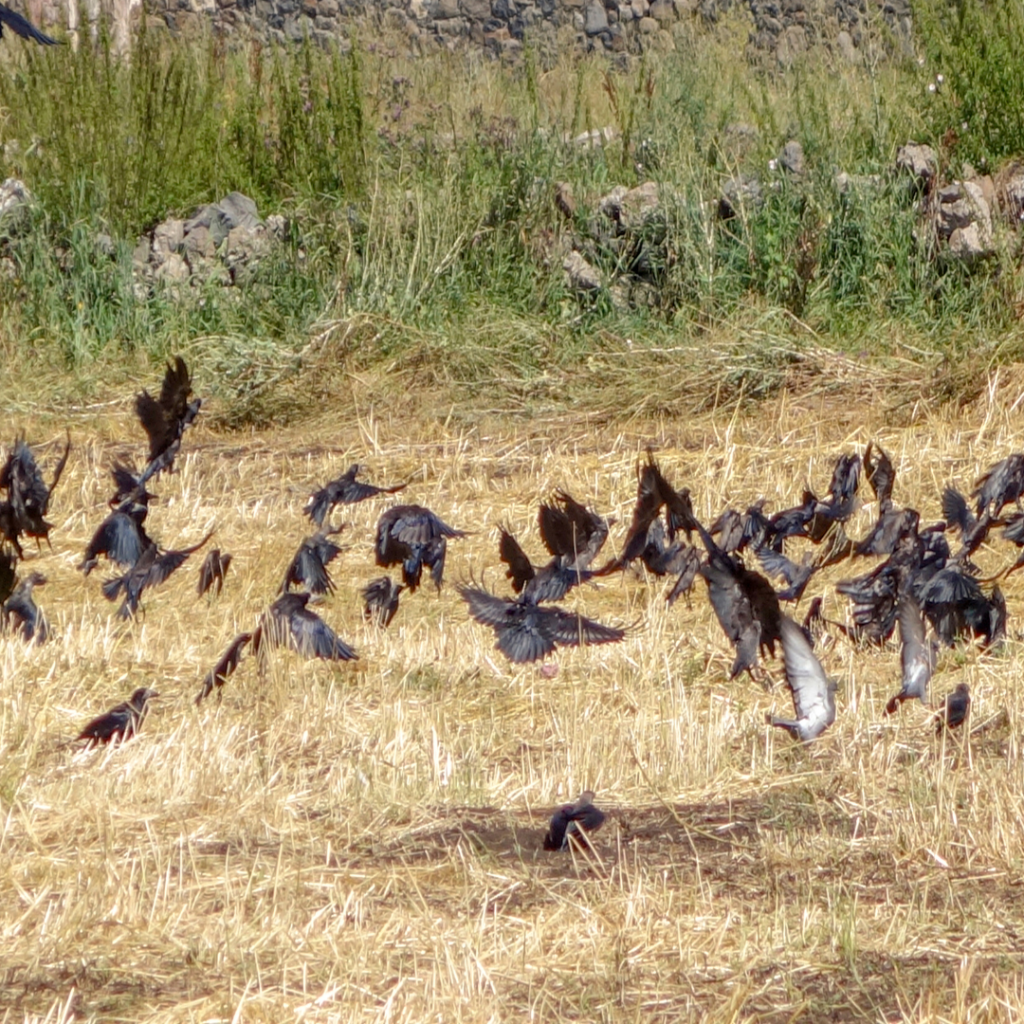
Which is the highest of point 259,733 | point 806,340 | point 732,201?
point 732,201

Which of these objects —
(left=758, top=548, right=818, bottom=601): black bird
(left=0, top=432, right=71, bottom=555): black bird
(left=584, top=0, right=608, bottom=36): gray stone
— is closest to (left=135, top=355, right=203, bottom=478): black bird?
(left=0, top=432, right=71, bottom=555): black bird

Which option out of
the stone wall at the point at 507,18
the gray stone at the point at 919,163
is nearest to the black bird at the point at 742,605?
the gray stone at the point at 919,163

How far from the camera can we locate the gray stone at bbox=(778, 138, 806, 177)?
342 inches

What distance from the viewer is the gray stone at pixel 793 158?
8.68 m

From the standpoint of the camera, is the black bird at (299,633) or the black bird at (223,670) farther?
the black bird at (299,633)

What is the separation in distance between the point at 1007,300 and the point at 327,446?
3.21 m

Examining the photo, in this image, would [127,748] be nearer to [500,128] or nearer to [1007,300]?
[1007,300]

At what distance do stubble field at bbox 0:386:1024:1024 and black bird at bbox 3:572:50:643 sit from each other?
0.23 ft

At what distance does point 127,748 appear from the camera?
11.8 feet

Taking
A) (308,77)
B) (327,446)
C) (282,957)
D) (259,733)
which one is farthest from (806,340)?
(282,957)

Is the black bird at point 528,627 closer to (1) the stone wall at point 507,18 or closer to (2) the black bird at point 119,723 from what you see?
(2) the black bird at point 119,723

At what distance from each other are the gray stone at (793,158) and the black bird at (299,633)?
514 cm

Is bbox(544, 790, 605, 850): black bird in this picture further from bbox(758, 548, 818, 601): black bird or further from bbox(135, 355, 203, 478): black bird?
bbox(135, 355, 203, 478): black bird

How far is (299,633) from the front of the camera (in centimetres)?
421
